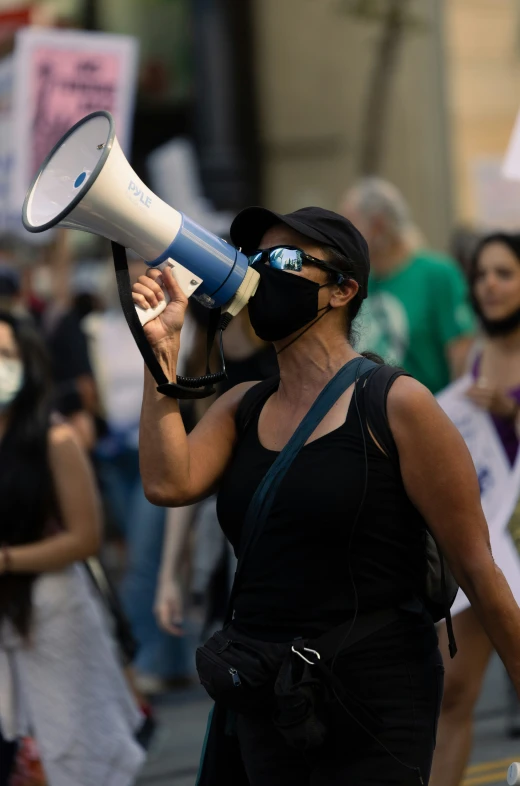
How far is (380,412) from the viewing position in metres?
3.07

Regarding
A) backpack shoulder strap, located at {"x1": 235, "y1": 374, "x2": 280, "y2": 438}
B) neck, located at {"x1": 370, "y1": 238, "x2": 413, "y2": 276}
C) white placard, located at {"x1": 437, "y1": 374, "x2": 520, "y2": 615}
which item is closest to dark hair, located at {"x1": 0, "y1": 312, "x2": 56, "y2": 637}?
white placard, located at {"x1": 437, "y1": 374, "x2": 520, "y2": 615}

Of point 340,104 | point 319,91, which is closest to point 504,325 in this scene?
point 340,104

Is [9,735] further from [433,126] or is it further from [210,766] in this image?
[433,126]

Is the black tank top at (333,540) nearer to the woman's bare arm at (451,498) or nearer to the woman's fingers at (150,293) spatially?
the woman's bare arm at (451,498)

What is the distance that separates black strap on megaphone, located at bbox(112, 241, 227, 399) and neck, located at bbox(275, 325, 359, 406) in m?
0.16

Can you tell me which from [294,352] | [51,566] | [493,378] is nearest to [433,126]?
[493,378]

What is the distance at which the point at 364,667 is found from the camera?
3074mm

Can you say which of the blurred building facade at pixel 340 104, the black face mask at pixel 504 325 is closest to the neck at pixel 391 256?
the black face mask at pixel 504 325

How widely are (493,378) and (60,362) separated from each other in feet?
10.0

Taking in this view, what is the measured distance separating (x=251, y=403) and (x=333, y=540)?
0.47 meters

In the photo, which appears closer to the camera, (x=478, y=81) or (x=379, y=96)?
(x=379, y=96)

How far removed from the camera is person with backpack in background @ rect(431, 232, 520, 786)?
4621 mm

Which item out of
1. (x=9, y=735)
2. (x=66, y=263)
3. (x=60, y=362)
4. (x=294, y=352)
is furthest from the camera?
(x=66, y=263)

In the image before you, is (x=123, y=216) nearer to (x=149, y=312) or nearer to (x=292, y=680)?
(x=149, y=312)
